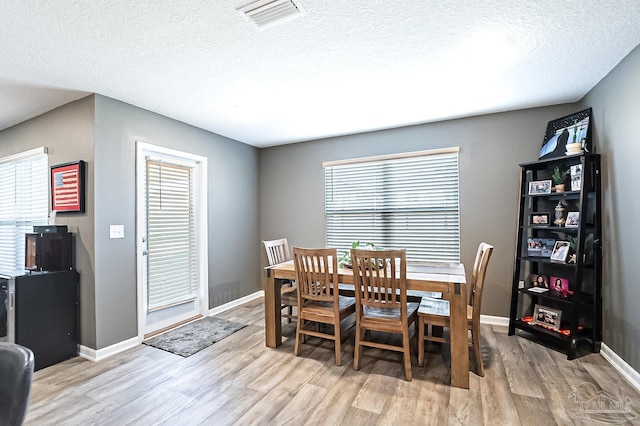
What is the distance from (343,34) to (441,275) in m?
2.03

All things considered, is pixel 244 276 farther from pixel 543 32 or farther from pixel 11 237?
pixel 543 32

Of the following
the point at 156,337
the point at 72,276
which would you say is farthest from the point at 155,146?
the point at 156,337

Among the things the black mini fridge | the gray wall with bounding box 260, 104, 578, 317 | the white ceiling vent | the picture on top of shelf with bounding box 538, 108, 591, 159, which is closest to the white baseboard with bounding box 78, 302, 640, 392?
the gray wall with bounding box 260, 104, 578, 317

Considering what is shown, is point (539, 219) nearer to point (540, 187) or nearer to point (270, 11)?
point (540, 187)

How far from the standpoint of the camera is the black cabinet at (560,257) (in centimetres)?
271

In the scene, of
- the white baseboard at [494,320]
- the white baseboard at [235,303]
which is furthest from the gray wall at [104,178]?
the white baseboard at [494,320]

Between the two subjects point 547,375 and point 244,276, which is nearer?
point 547,375

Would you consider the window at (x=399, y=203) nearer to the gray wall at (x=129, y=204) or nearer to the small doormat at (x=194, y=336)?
the gray wall at (x=129, y=204)

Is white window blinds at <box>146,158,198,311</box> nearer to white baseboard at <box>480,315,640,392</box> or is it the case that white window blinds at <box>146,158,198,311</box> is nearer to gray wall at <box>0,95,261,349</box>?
gray wall at <box>0,95,261,349</box>

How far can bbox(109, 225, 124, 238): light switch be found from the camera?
9.73 feet

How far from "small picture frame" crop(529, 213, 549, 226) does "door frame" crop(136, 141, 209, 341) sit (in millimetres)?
3860

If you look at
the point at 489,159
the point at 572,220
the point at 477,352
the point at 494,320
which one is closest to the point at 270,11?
the point at 477,352

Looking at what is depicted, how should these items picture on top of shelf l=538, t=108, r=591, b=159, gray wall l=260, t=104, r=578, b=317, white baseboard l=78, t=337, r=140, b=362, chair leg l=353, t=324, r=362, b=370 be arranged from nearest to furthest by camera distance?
chair leg l=353, t=324, r=362, b=370
white baseboard l=78, t=337, r=140, b=362
picture on top of shelf l=538, t=108, r=591, b=159
gray wall l=260, t=104, r=578, b=317

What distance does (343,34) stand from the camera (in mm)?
2004
